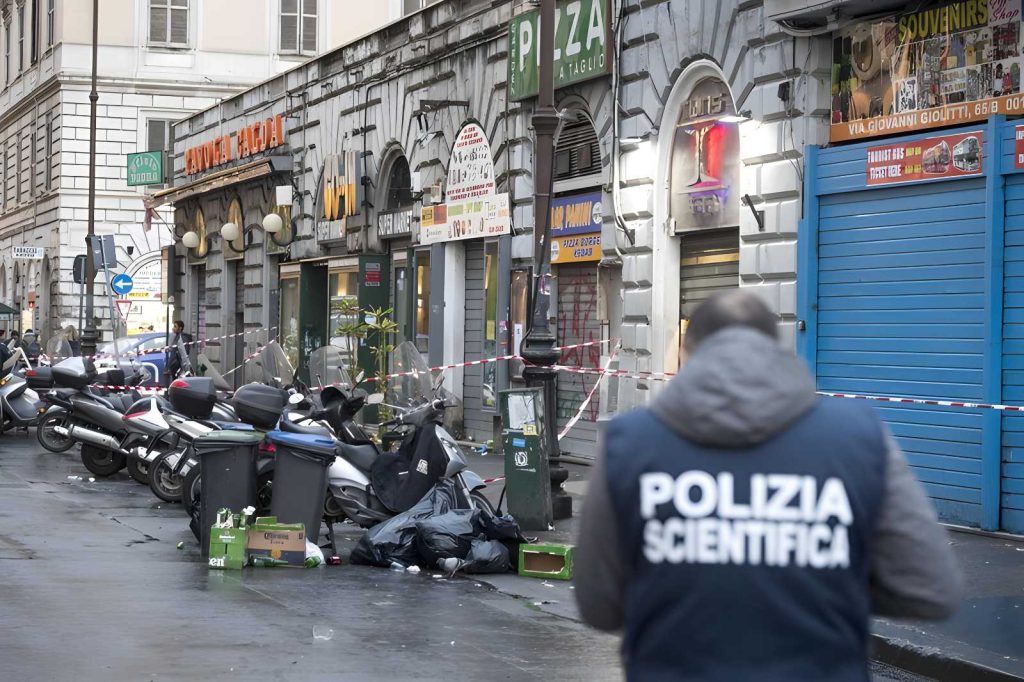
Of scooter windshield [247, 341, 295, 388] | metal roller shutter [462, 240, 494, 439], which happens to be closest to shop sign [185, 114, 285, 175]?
metal roller shutter [462, 240, 494, 439]

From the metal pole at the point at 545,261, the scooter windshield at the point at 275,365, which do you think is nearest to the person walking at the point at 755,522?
the metal pole at the point at 545,261

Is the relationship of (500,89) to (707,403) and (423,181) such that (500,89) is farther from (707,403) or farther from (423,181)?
(707,403)

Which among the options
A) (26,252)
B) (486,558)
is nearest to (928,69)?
(486,558)

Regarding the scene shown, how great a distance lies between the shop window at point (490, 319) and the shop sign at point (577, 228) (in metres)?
1.60

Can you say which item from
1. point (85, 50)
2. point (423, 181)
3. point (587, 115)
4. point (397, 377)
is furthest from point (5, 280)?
point (397, 377)

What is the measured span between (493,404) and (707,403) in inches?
736

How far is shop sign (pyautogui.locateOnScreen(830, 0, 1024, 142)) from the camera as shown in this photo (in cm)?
1232

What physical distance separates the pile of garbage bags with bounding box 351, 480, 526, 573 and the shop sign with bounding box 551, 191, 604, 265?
7.80 metres

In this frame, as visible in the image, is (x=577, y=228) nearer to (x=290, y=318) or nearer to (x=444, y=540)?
(x=444, y=540)

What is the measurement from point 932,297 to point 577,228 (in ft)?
23.5

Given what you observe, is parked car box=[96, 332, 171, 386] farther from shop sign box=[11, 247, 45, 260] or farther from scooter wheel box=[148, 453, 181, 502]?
scooter wheel box=[148, 453, 181, 502]

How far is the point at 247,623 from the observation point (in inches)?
349

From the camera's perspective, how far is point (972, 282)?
41.7ft

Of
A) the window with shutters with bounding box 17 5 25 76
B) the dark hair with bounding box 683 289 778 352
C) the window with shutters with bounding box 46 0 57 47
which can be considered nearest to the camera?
the dark hair with bounding box 683 289 778 352
